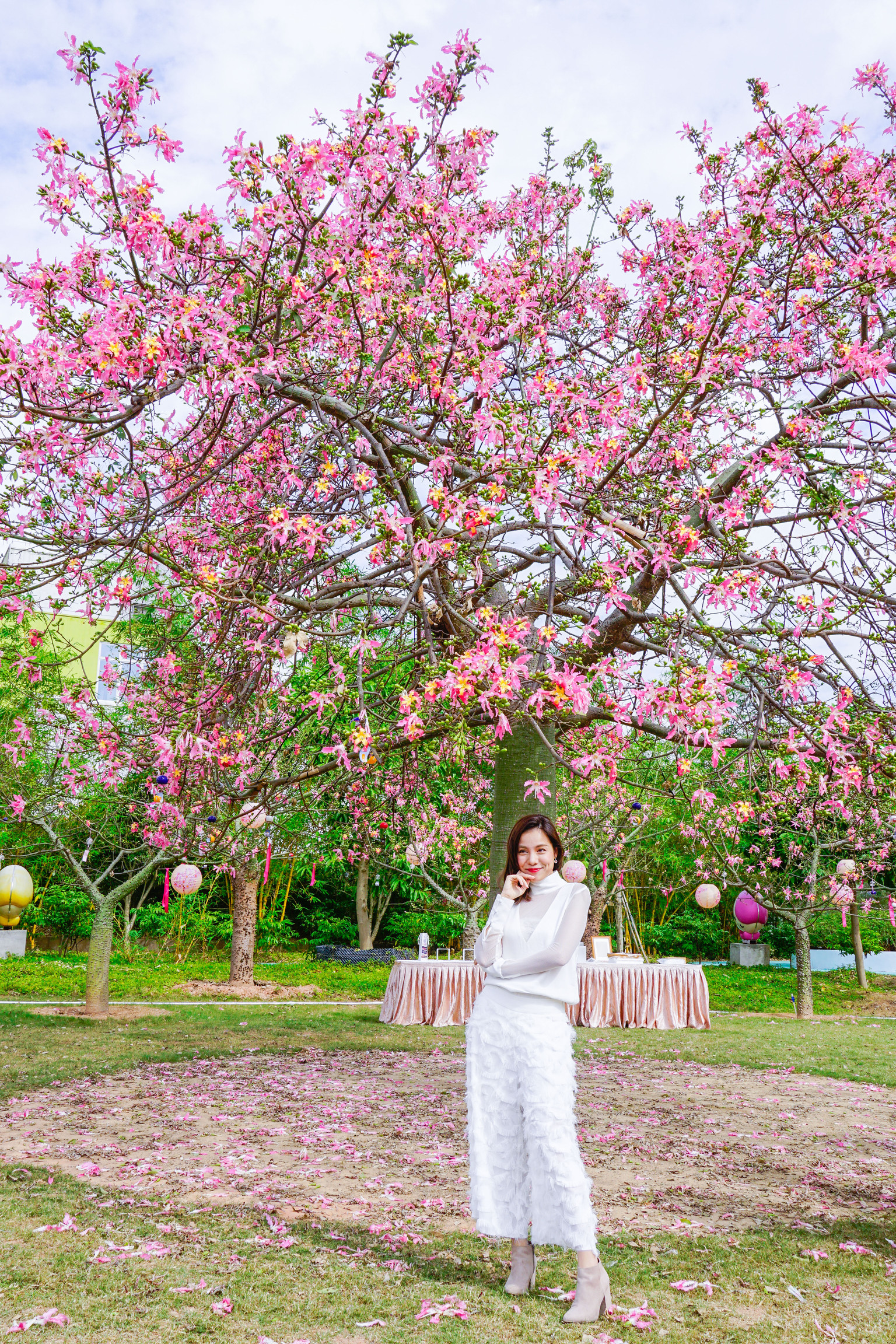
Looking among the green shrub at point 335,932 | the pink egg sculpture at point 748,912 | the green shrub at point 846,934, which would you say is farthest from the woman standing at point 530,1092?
the green shrub at point 846,934

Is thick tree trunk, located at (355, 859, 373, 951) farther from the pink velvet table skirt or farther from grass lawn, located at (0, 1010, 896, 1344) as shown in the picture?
grass lawn, located at (0, 1010, 896, 1344)

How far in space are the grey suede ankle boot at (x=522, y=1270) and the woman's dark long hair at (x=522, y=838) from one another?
1.16 metres

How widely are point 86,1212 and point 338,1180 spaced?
1258 millimetres

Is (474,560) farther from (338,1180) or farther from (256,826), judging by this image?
(256,826)

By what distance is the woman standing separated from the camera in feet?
10.2

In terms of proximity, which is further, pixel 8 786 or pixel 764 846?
pixel 764 846

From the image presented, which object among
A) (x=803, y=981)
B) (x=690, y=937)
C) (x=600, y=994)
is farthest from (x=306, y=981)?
(x=690, y=937)

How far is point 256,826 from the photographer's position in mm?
12672

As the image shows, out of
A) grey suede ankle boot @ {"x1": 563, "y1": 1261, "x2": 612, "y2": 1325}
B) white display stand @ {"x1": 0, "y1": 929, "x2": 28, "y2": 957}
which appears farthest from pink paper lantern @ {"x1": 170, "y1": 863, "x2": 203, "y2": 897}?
grey suede ankle boot @ {"x1": 563, "y1": 1261, "x2": 612, "y2": 1325}

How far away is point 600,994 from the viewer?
13.4 m

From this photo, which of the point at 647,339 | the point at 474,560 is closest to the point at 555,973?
the point at 474,560

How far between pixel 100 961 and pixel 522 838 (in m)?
9.96

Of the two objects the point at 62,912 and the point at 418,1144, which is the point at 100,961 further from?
the point at 62,912

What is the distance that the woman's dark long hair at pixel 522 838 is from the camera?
11.4 feet
